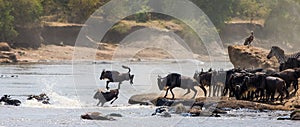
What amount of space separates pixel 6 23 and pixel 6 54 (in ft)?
33.7

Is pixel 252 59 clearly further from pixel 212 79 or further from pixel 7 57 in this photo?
pixel 7 57

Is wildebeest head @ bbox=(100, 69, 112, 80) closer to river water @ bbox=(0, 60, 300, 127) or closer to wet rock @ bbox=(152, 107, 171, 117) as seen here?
river water @ bbox=(0, 60, 300, 127)

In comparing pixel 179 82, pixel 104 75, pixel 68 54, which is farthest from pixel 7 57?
pixel 179 82

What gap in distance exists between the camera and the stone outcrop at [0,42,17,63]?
91250mm

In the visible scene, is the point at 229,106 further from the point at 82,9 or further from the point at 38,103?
the point at 82,9

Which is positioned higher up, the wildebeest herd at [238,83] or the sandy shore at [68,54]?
the sandy shore at [68,54]

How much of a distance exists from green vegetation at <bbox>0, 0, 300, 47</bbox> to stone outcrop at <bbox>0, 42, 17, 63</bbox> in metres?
6.23

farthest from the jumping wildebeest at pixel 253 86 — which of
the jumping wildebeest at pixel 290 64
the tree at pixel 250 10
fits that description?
the tree at pixel 250 10

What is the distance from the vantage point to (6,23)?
102 metres

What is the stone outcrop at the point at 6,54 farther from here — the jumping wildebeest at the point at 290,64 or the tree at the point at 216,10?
the jumping wildebeest at the point at 290,64

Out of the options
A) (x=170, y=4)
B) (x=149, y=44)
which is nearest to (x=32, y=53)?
(x=149, y=44)

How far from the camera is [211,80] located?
139 feet

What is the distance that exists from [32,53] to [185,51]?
23.3 metres

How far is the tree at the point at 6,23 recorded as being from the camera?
101 metres
